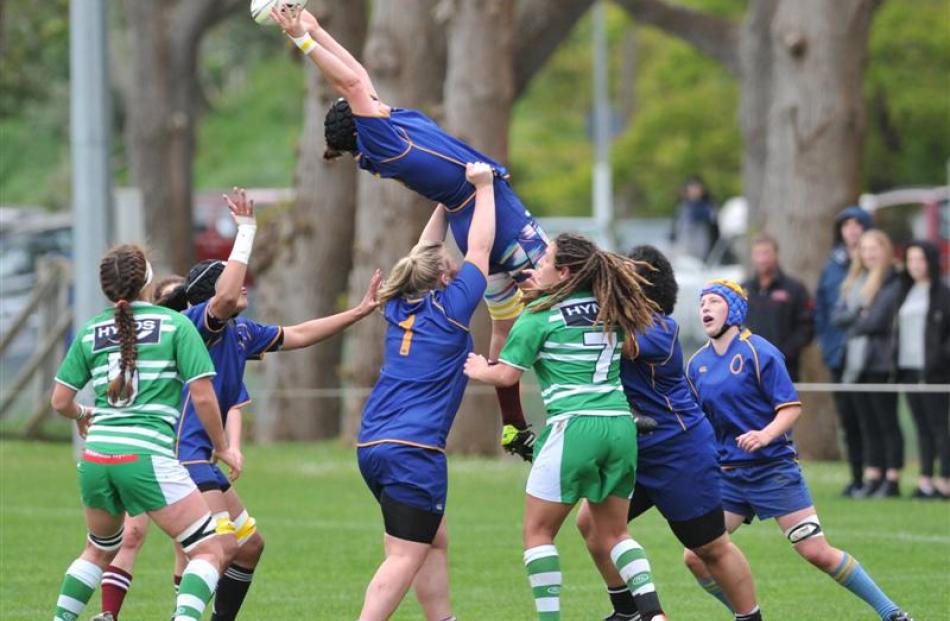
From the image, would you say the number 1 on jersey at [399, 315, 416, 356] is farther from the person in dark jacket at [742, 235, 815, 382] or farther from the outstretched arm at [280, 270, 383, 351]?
the person in dark jacket at [742, 235, 815, 382]

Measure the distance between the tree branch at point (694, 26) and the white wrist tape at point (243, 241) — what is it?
17844 mm

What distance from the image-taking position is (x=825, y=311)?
17.1 meters

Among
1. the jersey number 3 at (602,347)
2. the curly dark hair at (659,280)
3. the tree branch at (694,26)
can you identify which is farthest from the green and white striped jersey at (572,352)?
the tree branch at (694,26)

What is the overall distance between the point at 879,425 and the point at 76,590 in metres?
9.15

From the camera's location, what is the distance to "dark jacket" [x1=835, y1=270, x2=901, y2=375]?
16.4 meters

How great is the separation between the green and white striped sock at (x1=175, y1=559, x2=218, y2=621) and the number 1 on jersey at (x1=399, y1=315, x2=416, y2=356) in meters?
1.29

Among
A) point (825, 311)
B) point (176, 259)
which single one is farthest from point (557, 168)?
point (825, 311)

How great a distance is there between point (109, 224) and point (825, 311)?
7760 millimetres

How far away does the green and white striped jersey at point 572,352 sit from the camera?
8.60m

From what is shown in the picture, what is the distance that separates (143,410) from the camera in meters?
8.45

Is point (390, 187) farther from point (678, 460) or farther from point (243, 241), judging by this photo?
point (678, 460)

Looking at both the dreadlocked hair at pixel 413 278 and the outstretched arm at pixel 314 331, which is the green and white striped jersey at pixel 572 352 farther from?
the outstretched arm at pixel 314 331

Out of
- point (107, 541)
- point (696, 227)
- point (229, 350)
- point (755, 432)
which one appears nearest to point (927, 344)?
point (755, 432)

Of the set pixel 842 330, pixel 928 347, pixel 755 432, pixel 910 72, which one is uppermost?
pixel 910 72
